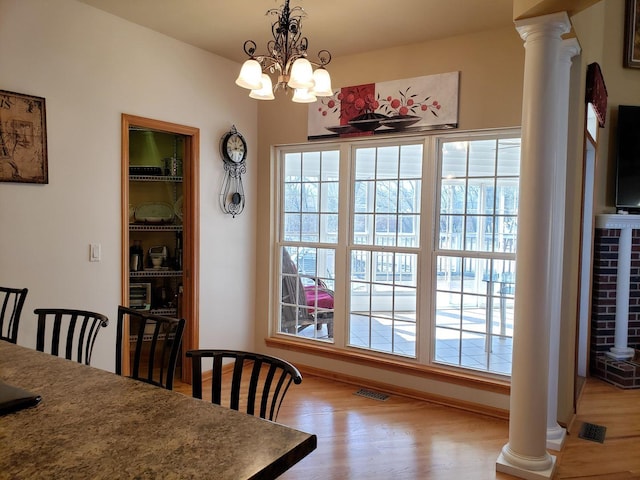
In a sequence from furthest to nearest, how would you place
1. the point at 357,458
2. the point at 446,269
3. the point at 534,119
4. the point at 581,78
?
the point at 446,269 → the point at 581,78 → the point at 357,458 → the point at 534,119

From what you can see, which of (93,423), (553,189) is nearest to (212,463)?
(93,423)

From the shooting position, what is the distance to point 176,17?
127 inches

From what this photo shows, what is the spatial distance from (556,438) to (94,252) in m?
3.24

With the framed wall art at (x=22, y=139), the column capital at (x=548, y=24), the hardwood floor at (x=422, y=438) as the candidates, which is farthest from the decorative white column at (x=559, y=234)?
the framed wall art at (x=22, y=139)

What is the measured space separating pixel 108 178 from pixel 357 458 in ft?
8.11

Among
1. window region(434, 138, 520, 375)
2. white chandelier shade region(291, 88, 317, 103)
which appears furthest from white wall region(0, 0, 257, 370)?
window region(434, 138, 520, 375)

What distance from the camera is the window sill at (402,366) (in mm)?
3408

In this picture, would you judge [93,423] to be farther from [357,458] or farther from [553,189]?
[553,189]

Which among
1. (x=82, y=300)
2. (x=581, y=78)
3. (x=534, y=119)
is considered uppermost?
(x=581, y=78)

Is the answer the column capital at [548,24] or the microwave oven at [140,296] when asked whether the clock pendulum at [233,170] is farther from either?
the column capital at [548,24]

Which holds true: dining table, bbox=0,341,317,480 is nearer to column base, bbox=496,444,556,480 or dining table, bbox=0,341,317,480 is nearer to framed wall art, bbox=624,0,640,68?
column base, bbox=496,444,556,480

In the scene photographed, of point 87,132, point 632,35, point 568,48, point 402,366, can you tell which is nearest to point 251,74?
point 87,132

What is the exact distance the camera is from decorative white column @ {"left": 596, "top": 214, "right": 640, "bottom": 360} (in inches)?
168

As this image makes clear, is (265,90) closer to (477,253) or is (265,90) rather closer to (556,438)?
(477,253)
